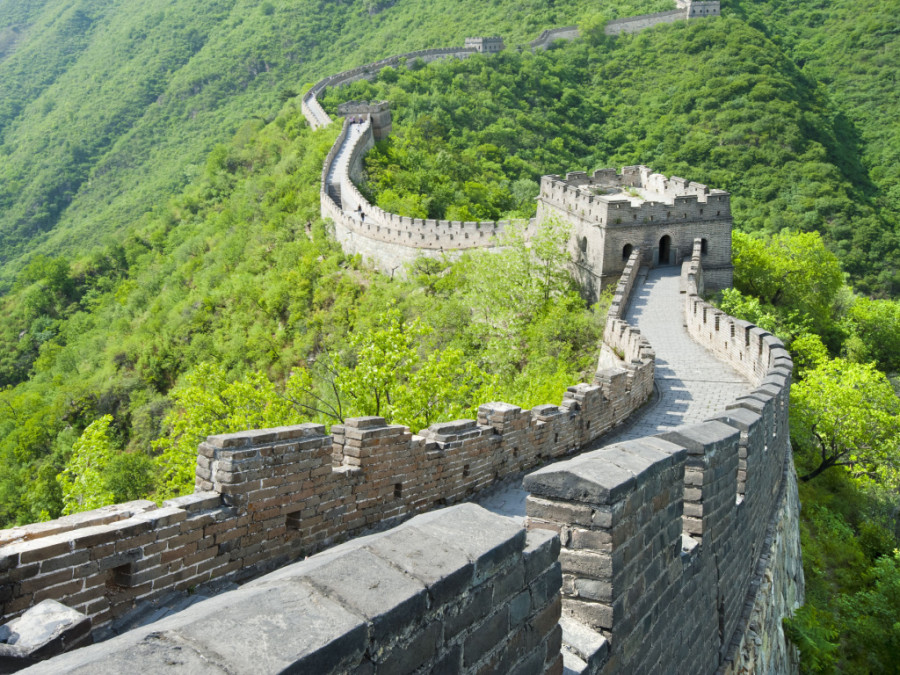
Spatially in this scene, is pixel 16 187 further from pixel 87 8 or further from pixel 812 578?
pixel 812 578

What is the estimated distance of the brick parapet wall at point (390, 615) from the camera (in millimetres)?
1778

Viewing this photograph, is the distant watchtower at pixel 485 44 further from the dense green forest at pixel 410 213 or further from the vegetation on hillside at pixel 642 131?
the vegetation on hillside at pixel 642 131

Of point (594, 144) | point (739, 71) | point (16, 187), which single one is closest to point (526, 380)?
point (594, 144)

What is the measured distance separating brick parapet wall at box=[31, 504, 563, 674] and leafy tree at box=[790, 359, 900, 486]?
16729mm

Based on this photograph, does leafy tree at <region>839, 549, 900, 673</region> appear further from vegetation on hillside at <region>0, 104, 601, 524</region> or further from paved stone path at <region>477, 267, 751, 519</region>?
vegetation on hillside at <region>0, 104, 601, 524</region>

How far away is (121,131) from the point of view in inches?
3366

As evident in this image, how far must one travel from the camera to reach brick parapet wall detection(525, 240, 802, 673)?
11.7 ft

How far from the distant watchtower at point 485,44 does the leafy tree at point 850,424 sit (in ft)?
204

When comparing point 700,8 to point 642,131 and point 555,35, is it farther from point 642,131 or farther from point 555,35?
point 642,131

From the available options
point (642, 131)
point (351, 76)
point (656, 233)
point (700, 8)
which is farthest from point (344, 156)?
point (700, 8)

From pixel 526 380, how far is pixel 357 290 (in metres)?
15.2

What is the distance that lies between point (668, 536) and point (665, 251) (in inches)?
863

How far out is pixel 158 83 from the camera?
303 feet

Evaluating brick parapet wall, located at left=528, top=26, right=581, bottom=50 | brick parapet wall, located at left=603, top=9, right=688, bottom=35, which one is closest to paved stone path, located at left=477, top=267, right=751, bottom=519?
brick parapet wall, located at left=528, top=26, right=581, bottom=50
